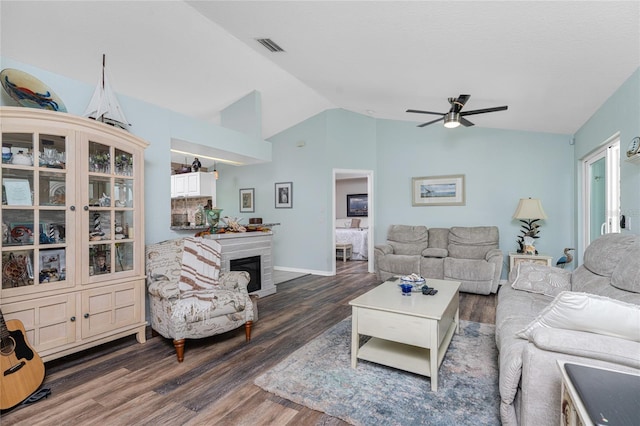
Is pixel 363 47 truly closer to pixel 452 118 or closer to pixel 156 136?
pixel 452 118

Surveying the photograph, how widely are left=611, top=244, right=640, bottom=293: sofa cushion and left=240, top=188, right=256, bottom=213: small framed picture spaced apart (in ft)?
18.8

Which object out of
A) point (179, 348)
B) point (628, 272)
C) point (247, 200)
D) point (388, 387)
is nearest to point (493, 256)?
point (628, 272)

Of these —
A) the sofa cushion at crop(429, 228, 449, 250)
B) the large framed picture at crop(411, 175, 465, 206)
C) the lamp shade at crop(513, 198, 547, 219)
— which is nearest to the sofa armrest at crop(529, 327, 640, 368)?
the lamp shade at crop(513, 198, 547, 219)

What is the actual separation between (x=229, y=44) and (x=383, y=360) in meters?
3.48

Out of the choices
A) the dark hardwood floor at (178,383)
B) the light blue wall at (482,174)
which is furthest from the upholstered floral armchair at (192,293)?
the light blue wall at (482,174)

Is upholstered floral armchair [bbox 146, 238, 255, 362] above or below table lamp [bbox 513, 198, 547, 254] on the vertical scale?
below

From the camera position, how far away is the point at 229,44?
11.1 feet

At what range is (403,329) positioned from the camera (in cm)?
213

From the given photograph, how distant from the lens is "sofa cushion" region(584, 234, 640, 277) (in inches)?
88.1

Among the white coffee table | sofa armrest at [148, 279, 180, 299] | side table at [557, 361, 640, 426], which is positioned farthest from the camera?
sofa armrest at [148, 279, 180, 299]

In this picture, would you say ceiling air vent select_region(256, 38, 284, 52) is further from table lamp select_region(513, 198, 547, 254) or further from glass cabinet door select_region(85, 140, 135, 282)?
table lamp select_region(513, 198, 547, 254)

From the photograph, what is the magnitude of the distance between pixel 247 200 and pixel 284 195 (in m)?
1.01

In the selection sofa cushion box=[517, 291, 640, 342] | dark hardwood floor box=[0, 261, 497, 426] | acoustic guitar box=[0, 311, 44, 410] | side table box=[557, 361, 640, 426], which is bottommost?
dark hardwood floor box=[0, 261, 497, 426]

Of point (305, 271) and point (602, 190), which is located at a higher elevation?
point (602, 190)
